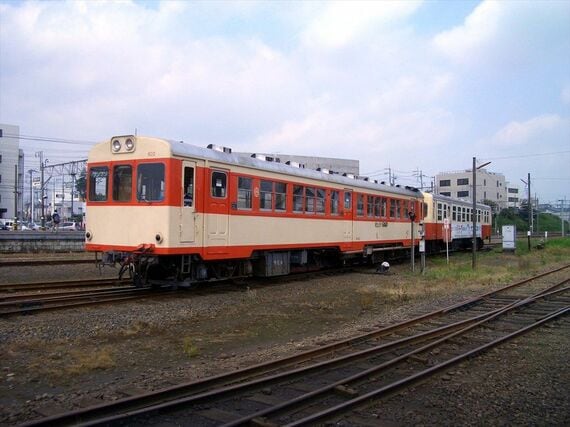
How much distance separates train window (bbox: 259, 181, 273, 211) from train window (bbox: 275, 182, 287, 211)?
27cm

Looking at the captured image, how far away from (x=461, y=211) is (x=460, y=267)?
11704mm

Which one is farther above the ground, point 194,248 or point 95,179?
point 95,179

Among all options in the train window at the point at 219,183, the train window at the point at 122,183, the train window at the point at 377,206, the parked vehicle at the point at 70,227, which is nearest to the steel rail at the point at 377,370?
the train window at the point at 219,183

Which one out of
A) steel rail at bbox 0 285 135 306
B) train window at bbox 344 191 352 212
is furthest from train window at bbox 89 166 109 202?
train window at bbox 344 191 352 212

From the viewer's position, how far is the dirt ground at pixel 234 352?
17.6 ft

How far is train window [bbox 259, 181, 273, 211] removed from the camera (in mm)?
14188

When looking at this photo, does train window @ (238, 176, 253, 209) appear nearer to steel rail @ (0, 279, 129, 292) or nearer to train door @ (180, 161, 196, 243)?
train door @ (180, 161, 196, 243)

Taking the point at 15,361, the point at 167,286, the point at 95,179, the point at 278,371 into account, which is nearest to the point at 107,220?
the point at 95,179

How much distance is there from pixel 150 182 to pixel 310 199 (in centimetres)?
607

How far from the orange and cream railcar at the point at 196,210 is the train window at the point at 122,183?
2 cm

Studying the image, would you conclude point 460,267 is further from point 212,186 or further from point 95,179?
point 95,179

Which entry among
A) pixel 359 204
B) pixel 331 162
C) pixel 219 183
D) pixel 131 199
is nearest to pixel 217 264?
pixel 219 183

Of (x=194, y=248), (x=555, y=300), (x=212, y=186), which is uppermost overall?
(x=212, y=186)

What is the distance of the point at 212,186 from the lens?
41.0 feet
